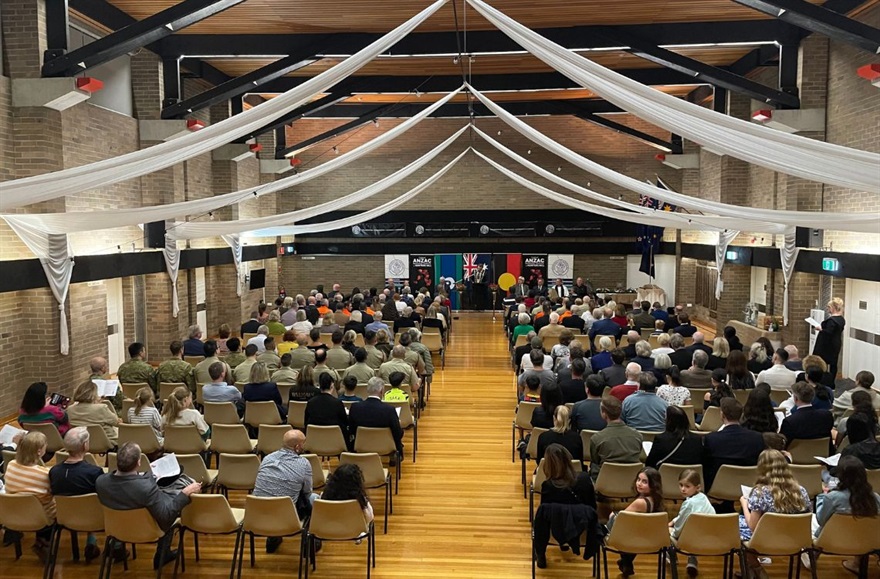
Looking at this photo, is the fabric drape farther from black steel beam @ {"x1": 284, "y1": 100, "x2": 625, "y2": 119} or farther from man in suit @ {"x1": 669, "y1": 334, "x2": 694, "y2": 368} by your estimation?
black steel beam @ {"x1": 284, "y1": 100, "x2": 625, "y2": 119}

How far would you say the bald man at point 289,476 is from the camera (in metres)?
5.28

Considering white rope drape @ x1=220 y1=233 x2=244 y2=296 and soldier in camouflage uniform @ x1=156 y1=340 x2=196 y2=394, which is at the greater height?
white rope drape @ x1=220 y1=233 x2=244 y2=296

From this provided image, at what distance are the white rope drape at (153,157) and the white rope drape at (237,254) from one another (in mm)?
10497

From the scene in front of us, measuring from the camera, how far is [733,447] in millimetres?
5766

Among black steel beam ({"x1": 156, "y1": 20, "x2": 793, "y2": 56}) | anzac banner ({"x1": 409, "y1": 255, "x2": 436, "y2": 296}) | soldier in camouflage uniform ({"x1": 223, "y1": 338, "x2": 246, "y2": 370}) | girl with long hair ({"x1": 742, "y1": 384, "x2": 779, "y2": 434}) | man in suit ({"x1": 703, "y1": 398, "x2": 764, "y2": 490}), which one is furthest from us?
anzac banner ({"x1": 409, "y1": 255, "x2": 436, "y2": 296})

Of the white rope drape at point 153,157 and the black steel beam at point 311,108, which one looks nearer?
the white rope drape at point 153,157

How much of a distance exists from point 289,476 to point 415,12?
8437 mm

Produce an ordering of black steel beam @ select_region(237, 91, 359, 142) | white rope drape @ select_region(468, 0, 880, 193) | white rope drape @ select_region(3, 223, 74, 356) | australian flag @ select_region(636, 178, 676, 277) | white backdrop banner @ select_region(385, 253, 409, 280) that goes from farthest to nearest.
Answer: white backdrop banner @ select_region(385, 253, 409, 280)
australian flag @ select_region(636, 178, 676, 277)
black steel beam @ select_region(237, 91, 359, 142)
white rope drape @ select_region(3, 223, 74, 356)
white rope drape @ select_region(468, 0, 880, 193)

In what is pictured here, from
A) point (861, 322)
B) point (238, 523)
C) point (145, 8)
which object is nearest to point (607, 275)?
point (861, 322)

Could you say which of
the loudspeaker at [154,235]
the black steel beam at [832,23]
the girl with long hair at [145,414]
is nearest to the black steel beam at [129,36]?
the loudspeaker at [154,235]

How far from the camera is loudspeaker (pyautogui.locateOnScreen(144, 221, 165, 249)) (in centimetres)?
1364

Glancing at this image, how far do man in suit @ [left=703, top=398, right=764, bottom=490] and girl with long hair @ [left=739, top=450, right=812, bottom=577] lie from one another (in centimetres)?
88

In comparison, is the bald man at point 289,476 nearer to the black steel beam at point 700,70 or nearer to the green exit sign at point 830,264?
the black steel beam at point 700,70

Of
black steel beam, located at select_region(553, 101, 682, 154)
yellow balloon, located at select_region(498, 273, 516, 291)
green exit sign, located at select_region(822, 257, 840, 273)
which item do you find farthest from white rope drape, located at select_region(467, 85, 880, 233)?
yellow balloon, located at select_region(498, 273, 516, 291)
